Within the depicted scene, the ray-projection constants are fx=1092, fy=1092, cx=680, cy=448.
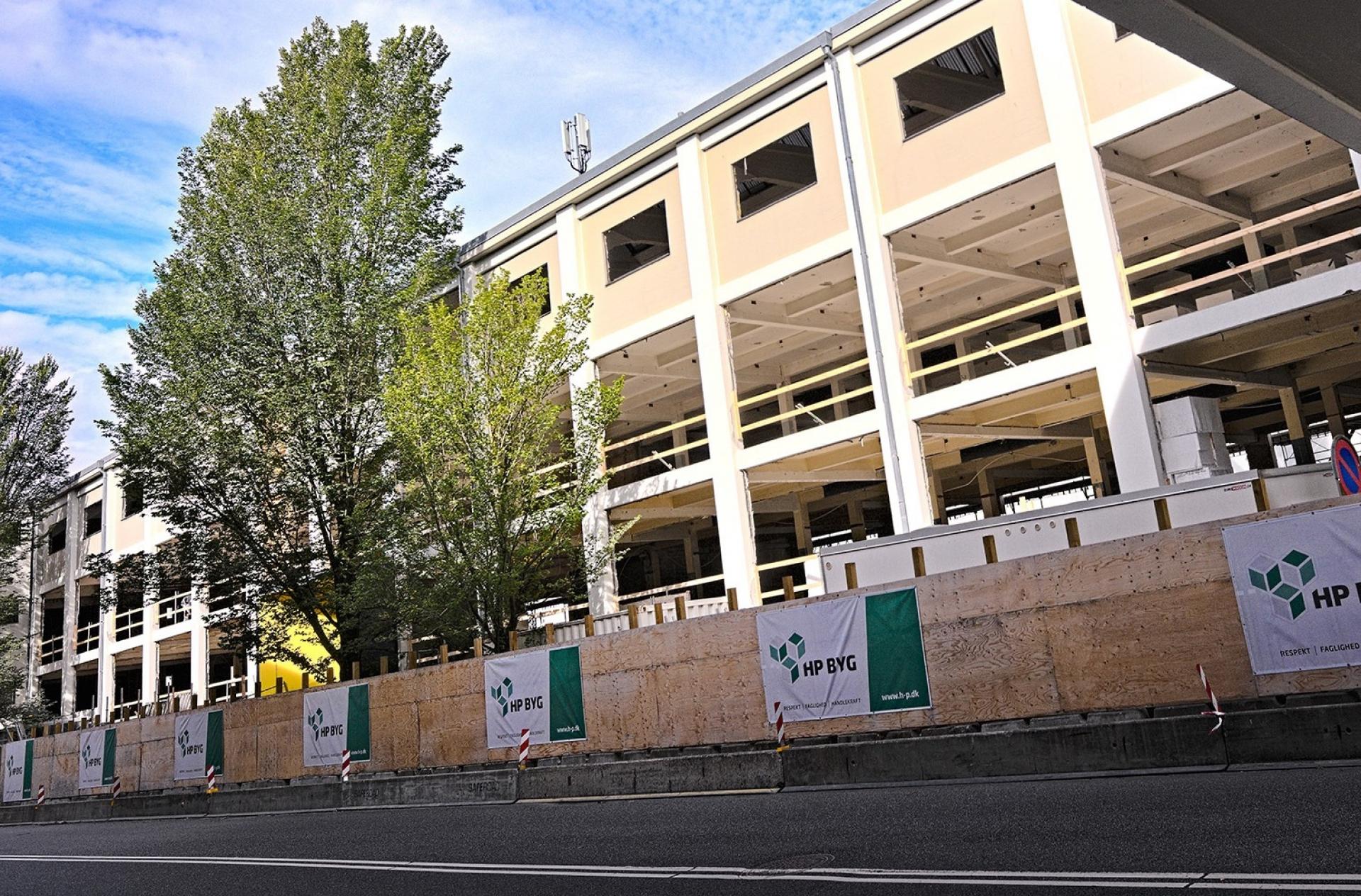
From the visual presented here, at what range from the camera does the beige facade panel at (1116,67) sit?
715 inches

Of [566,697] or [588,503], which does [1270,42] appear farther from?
[588,503]

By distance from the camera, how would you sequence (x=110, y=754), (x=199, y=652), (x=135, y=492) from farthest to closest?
(x=199, y=652), (x=110, y=754), (x=135, y=492)

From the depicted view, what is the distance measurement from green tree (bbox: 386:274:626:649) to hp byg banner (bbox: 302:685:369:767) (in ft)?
7.83

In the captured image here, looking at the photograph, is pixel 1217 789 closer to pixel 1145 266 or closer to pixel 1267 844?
pixel 1267 844

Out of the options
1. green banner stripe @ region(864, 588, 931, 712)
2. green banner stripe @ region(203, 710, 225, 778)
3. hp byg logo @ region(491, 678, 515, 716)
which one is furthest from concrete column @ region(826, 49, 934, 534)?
green banner stripe @ region(203, 710, 225, 778)

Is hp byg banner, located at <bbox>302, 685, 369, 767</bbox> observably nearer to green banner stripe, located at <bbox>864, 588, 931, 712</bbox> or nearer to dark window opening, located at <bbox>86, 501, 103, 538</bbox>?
green banner stripe, located at <bbox>864, 588, 931, 712</bbox>

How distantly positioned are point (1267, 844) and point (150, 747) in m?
26.1

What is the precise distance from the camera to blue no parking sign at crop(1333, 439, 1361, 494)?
10992mm

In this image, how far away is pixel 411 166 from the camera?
29.2 metres

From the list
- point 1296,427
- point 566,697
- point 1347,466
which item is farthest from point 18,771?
point 1296,427

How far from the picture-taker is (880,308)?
21297mm

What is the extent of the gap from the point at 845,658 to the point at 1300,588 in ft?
16.8

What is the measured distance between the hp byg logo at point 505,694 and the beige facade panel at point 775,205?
1049 centimetres

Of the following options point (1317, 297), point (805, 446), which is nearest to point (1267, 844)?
point (1317, 297)
